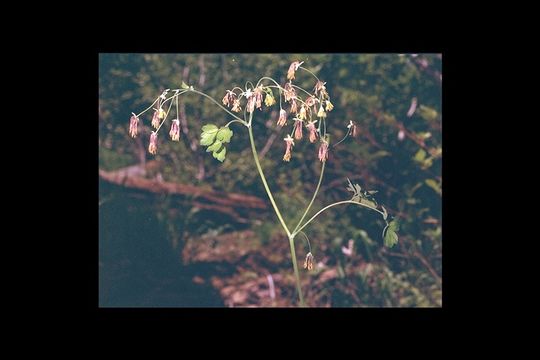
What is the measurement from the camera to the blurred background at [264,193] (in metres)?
4.74

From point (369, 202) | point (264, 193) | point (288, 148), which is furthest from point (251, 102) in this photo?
point (264, 193)

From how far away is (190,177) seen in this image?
4.79 meters

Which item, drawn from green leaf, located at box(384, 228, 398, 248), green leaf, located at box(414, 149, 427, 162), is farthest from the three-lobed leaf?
green leaf, located at box(414, 149, 427, 162)

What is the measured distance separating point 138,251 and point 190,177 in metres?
0.54

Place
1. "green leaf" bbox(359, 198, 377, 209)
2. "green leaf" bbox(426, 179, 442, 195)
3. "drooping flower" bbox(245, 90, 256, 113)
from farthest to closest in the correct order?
"green leaf" bbox(426, 179, 442, 195)
"green leaf" bbox(359, 198, 377, 209)
"drooping flower" bbox(245, 90, 256, 113)

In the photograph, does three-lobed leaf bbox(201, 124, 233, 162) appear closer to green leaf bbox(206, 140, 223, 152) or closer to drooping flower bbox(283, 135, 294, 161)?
green leaf bbox(206, 140, 223, 152)

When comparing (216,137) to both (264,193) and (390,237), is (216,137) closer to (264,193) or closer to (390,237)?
(390,237)

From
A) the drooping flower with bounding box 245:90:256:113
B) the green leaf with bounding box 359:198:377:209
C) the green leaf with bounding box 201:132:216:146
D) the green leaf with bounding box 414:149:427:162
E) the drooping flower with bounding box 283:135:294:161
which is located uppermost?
the green leaf with bounding box 414:149:427:162

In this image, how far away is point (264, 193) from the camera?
4.77 meters

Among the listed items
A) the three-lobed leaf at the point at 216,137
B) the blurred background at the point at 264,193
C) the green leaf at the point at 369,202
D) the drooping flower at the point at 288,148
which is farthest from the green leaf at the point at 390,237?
the blurred background at the point at 264,193

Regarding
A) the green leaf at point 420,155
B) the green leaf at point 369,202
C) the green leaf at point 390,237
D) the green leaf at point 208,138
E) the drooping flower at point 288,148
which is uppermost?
the green leaf at point 420,155

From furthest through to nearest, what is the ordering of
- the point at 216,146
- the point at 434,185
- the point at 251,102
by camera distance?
the point at 434,185, the point at 216,146, the point at 251,102

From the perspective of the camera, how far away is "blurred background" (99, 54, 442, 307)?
4738mm

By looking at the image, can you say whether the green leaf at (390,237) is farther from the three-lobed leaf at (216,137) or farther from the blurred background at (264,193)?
the blurred background at (264,193)
